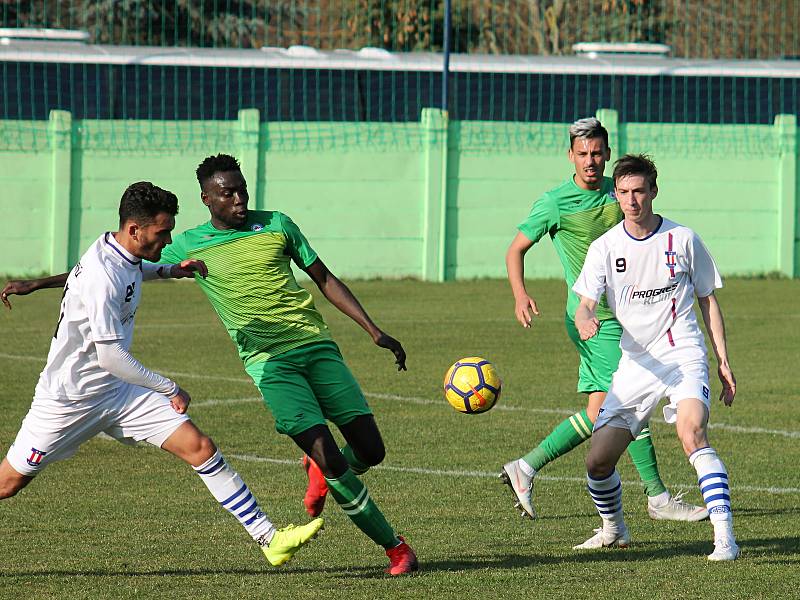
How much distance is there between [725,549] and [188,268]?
2.81 m

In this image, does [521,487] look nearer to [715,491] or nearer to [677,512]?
[677,512]

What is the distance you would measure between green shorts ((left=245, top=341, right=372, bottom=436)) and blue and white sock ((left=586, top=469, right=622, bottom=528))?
3.87ft

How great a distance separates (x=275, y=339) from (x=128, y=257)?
973 mm

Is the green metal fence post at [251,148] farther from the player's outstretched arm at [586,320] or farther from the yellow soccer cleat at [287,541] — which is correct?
the yellow soccer cleat at [287,541]

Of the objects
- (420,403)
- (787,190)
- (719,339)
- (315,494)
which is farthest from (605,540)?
(787,190)

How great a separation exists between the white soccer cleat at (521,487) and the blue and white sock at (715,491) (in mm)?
1414

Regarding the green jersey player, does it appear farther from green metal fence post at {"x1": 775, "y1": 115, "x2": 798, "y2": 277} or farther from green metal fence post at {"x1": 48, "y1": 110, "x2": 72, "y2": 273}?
green metal fence post at {"x1": 775, "y1": 115, "x2": 798, "y2": 277}

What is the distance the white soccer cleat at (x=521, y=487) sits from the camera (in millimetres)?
8164

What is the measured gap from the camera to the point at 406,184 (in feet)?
76.7

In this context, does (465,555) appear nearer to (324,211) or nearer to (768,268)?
(324,211)

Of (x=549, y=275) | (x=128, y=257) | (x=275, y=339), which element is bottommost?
(x=549, y=275)

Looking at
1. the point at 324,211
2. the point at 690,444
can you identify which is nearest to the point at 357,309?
the point at 690,444

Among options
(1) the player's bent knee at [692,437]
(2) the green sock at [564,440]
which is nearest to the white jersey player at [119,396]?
(1) the player's bent knee at [692,437]

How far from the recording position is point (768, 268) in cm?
2461
